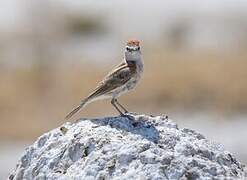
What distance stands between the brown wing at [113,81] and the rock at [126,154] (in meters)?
0.81

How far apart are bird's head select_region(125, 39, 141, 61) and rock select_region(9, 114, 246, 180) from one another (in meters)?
1.03

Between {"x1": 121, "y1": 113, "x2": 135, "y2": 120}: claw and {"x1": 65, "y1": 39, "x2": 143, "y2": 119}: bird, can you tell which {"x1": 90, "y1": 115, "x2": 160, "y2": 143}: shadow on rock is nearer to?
{"x1": 121, "y1": 113, "x2": 135, "y2": 120}: claw

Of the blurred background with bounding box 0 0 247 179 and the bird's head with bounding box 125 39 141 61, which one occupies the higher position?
the bird's head with bounding box 125 39 141 61

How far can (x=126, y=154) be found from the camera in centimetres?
806

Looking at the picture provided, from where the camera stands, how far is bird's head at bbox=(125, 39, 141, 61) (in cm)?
972

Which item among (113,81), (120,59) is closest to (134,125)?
(113,81)

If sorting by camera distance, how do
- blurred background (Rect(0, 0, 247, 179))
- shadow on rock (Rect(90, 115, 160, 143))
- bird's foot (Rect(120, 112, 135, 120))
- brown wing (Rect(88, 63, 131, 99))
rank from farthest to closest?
blurred background (Rect(0, 0, 247, 179))
brown wing (Rect(88, 63, 131, 99))
bird's foot (Rect(120, 112, 135, 120))
shadow on rock (Rect(90, 115, 160, 143))

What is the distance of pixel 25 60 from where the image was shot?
106ft

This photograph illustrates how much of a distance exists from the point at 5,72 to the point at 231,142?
31.1ft

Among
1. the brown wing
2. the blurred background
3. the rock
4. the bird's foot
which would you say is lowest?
the blurred background

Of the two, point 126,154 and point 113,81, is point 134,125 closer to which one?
point 126,154

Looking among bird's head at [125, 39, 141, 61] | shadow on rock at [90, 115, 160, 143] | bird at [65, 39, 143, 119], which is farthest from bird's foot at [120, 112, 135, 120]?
bird's head at [125, 39, 141, 61]

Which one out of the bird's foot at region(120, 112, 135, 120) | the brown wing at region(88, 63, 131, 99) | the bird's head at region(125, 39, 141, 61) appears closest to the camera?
the bird's foot at region(120, 112, 135, 120)

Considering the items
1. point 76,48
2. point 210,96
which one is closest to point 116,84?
point 210,96
